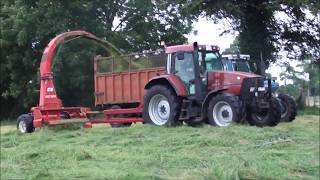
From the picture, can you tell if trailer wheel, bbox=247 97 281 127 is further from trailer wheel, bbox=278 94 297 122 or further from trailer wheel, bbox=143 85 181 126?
trailer wheel, bbox=278 94 297 122

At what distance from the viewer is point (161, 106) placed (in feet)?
48.4

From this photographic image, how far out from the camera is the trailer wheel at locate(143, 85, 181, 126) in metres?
14.1

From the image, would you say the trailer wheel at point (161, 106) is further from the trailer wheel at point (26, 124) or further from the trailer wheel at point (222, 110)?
the trailer wheel at point (26, 124)

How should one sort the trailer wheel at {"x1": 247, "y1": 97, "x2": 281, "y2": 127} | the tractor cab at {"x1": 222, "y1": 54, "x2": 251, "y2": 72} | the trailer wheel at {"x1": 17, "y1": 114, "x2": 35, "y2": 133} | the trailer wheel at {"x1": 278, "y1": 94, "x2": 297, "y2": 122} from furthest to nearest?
1. the tractor cab at {"x1": 222, "y1": 54, "x2": 251, "y2": 72}
2. the trailer wheel at {"x1": 278, "y1": 94, "x2": 297, "y2": 122}
3. the trailer wheel at {"x1": 17, "y1": 114, "x2": 35, "y2": 133}
4. the trailer wheel at {"x1": 247, "y1": 97, "x2": 281, "y2": 127}

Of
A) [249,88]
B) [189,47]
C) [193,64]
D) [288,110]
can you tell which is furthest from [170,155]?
[288,110]

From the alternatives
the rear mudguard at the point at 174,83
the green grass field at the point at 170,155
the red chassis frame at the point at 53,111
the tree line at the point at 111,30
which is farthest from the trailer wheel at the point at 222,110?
the tree line at the point at 111,30

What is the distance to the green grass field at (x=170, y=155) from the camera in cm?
692

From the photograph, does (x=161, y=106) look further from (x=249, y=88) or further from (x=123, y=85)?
(x=123, y=85)

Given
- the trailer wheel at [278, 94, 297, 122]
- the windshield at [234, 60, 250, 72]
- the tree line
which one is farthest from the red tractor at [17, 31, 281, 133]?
the tree line

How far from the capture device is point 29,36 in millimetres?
29047

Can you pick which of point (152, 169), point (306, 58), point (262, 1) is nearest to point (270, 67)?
point (306, 58)

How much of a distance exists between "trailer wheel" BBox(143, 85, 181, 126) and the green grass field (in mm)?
2178

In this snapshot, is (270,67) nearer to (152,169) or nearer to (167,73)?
(167,73)

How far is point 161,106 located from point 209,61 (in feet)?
5.46
